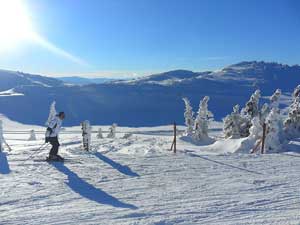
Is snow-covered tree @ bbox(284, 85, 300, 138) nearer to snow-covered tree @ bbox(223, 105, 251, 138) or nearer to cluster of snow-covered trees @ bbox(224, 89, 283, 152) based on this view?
cluster of snow-covered trees @ bbox(224, 89, 283, 152)

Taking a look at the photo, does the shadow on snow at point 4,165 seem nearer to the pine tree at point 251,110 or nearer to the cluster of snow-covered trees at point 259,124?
the cluster of snow-covered trees at point 259,124

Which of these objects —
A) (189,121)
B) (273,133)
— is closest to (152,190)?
(273,133)

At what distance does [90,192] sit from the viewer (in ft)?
31.5

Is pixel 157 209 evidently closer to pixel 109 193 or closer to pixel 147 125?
pixel 109 193

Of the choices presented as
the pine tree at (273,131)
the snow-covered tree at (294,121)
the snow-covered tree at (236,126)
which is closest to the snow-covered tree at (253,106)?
the snow-covered tree at (236,126)

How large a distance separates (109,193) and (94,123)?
16484 cm

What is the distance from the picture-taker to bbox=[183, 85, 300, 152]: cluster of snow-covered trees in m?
22.0

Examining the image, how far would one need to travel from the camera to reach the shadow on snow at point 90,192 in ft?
28.3

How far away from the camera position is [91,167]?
12523 millimetres

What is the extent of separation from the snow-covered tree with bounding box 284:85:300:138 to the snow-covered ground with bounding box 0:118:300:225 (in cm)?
1103

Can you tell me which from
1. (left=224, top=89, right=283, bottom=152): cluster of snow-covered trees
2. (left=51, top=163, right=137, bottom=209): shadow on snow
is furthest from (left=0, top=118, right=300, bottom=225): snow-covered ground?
(left=224, top=89, right=283, bottom=152): cluster of snow-covered trees

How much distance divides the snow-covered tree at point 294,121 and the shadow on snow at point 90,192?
52.0 feet

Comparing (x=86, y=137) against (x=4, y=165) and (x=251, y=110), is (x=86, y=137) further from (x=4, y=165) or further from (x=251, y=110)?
(x=251, y=110)

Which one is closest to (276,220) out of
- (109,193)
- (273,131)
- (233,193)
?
(233,193)
